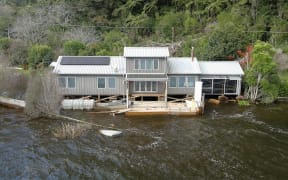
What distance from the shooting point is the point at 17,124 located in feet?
84.6

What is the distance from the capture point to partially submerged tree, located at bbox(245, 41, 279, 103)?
30500mm

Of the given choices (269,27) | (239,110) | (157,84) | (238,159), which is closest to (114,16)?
(269,27)

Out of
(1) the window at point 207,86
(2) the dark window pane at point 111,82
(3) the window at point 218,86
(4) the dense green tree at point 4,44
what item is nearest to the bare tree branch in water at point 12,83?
(2) the dark window pane at point 111,82

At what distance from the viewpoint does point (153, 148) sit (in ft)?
72.2

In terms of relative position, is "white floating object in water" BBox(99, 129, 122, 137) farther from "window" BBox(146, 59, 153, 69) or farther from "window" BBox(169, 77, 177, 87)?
"window" BBox(169, 77, 177, 87)

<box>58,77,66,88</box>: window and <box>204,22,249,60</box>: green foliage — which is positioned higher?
<box>204,22,249,60</box>: green foliage

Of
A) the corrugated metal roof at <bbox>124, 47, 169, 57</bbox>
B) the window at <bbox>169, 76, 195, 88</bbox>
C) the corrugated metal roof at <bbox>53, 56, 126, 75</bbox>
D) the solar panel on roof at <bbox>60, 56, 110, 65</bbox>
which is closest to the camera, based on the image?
the corrugated metal roof at <bbox>124, 47, 169, 57</bbox>

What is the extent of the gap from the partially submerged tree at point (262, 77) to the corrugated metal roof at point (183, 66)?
4964 mm

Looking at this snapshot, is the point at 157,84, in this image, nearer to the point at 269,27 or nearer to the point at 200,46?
the point at 200,46

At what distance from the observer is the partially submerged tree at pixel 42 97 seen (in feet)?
88.0

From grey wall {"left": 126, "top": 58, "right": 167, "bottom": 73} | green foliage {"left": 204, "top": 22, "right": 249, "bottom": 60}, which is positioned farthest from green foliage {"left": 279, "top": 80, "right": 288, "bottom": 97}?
grey wall {"left": 126, "top": 58, "right": 167, "bottom": 73}

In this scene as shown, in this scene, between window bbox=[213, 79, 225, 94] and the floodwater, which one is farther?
window bbox=[213, 79, 225, 94]

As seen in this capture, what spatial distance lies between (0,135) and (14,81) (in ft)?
28.4

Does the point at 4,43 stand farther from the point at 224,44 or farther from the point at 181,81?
the point at 224,44
